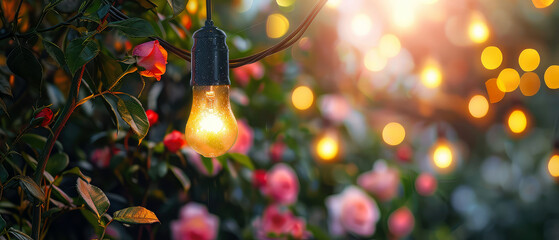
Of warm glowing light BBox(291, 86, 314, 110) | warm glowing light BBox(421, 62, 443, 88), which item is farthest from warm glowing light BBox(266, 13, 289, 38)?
warm glowing light BBox(421, 62, 443, 88)

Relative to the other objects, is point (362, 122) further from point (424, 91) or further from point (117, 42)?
point (117, 42)

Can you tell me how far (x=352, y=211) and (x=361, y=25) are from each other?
0.49 m

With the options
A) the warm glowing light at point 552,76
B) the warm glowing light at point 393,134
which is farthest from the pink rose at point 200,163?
the warm glowing light at point 552,76

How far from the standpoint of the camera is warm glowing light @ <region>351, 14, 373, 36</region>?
140 centimetres

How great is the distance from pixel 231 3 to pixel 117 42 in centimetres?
25

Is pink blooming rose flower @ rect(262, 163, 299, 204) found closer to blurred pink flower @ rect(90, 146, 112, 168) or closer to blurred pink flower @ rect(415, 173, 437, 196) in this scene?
blurred pink flower @ rect(90, 146, 112, 168)

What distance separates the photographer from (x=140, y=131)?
0.47 metres

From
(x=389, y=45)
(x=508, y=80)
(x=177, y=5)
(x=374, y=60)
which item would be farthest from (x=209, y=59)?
(x=508, y=80)

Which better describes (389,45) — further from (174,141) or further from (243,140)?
(174,141)

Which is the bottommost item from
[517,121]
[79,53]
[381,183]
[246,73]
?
[79,53]

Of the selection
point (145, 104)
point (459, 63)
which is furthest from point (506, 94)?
point (145, 104)

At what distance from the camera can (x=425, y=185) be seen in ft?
4.74

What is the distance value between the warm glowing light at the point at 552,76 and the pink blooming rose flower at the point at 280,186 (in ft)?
3.94

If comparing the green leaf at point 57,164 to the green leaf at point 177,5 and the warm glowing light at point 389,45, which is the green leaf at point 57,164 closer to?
the green leaf at point 177,5
